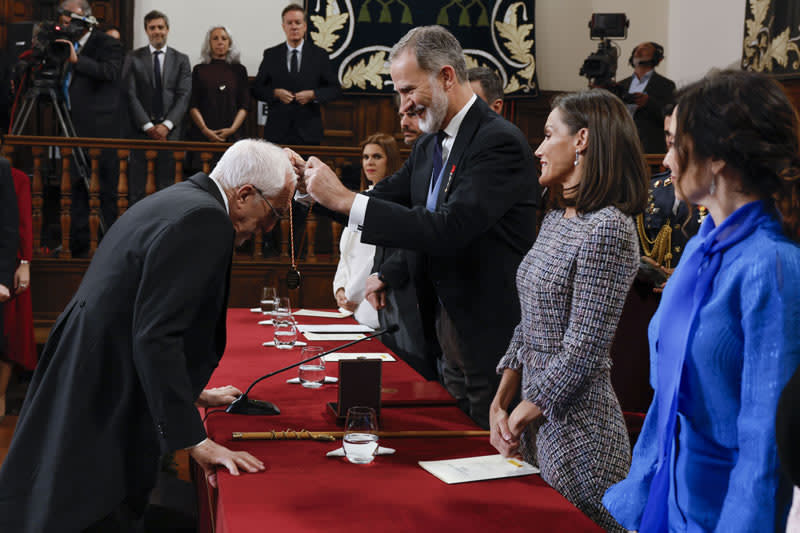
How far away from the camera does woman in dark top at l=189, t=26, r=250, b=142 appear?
266 inches

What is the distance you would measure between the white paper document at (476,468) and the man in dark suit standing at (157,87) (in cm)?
534

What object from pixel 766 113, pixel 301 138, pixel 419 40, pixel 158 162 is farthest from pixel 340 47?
pixel 766 113

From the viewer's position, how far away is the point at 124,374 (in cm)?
179

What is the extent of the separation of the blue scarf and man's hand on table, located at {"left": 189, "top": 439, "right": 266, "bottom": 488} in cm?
78

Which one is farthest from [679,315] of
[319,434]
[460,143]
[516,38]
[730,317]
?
[516,38]

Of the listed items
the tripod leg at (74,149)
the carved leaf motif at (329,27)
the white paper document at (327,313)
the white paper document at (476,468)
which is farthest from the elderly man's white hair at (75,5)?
the white paper document at (476,468)

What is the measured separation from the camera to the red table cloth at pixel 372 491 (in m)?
1.44

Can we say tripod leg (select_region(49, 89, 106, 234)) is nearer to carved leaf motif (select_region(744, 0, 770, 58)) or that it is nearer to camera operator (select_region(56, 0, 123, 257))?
camera operator (select_region(56, 0, 123, 257))

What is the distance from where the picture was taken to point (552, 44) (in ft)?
29.7

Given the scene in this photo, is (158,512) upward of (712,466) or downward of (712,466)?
downward

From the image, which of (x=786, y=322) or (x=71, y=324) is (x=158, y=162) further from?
(x=786, y=322)

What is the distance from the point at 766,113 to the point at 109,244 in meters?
1.40

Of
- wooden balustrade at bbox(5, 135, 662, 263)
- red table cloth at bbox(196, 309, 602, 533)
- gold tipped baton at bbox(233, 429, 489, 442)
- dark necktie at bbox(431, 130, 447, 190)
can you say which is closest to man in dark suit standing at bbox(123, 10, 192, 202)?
wooden balustrade at bbox(5, 135, 662, 263)

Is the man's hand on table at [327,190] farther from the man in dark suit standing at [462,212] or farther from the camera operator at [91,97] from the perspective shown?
the camera operator at [91,97]
